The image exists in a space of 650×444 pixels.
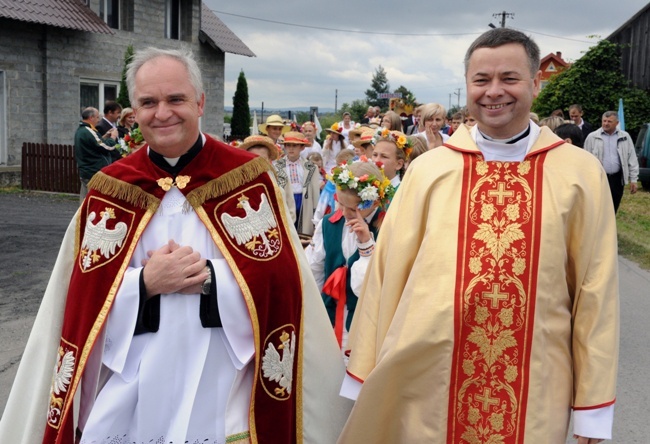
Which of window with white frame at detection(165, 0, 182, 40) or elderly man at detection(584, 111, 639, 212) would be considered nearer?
elderly man at detection(584, 111, 639, 212)

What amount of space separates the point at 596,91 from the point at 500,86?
2313cm

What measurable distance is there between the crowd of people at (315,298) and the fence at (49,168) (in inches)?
664

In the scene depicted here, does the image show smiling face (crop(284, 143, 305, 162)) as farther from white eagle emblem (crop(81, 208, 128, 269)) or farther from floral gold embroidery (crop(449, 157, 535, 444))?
floral gold embroidery (crop(449, 157, 535, 444))

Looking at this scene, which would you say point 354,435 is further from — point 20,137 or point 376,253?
point 20,137

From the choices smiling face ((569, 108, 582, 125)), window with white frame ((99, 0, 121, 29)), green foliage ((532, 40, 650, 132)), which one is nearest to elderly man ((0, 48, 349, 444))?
smiling face ((569, 108, 582, 125))

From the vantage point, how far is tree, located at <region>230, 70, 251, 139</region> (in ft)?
108

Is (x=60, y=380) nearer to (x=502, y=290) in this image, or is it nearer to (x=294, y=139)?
(x=502, y=290)

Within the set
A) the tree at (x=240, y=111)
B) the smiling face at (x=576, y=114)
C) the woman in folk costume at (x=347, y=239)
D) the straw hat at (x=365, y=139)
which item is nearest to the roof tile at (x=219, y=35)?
the tree at (x=240, y=111)

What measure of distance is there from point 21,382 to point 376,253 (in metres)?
1.54

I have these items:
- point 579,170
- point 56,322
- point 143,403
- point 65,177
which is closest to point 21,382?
point 56,322

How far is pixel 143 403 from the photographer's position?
2.95 meters

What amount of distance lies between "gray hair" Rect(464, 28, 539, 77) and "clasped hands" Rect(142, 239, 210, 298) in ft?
4.23

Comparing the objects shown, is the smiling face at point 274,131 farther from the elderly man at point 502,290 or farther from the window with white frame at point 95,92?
the window with white frame at point 95,92

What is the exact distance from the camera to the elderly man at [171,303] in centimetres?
298
